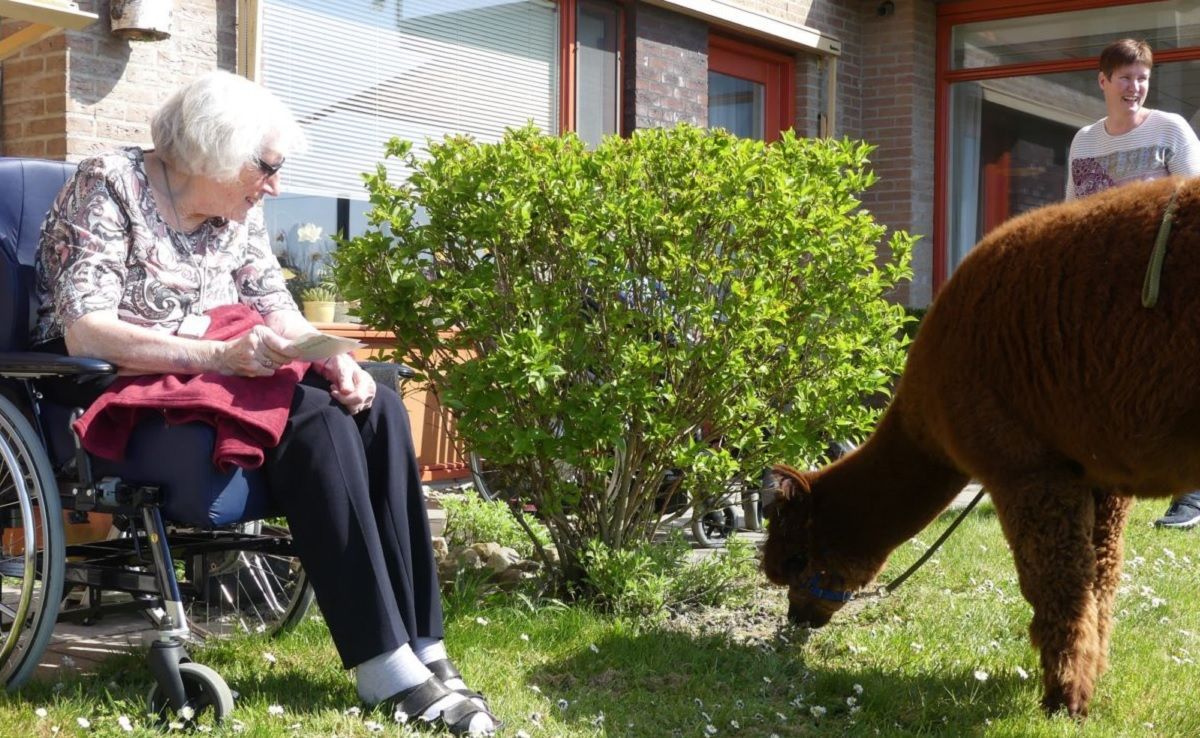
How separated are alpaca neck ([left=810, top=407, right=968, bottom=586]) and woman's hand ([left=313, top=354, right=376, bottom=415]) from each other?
1622 mm

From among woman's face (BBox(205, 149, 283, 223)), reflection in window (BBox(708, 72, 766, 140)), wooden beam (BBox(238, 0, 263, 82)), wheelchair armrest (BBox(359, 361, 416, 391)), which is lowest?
wheelchair armrest (BBox(359, 361, 416, 391))

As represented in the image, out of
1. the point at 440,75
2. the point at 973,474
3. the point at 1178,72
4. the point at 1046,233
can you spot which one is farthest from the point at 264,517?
the point at 1178,72

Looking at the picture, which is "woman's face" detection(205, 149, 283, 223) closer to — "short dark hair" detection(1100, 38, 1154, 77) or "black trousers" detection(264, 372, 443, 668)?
"black trousers" detection(264, 372, 443, 668)

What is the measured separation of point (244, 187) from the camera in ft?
12.2

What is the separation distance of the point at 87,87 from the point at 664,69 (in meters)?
4.36

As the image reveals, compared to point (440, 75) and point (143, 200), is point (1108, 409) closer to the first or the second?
point (143, 200)

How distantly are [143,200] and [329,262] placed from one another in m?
3.72

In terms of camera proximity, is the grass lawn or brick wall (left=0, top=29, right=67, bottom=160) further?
brick wall (left=0, top=29, right=67, bottom=160)

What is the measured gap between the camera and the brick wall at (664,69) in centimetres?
914

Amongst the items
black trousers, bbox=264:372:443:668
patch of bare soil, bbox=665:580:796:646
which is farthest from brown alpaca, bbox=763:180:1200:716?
black trousers, bbox=264:372:443:668

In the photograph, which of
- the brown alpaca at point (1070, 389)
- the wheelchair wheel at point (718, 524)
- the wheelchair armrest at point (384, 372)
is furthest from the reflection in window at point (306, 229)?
the brown alpaca at point (1070, 389)

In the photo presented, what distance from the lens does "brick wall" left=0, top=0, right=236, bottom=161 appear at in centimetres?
600

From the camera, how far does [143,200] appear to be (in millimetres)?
3662

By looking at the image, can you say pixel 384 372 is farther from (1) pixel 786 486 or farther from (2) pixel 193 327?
(1) pixel 786 486
